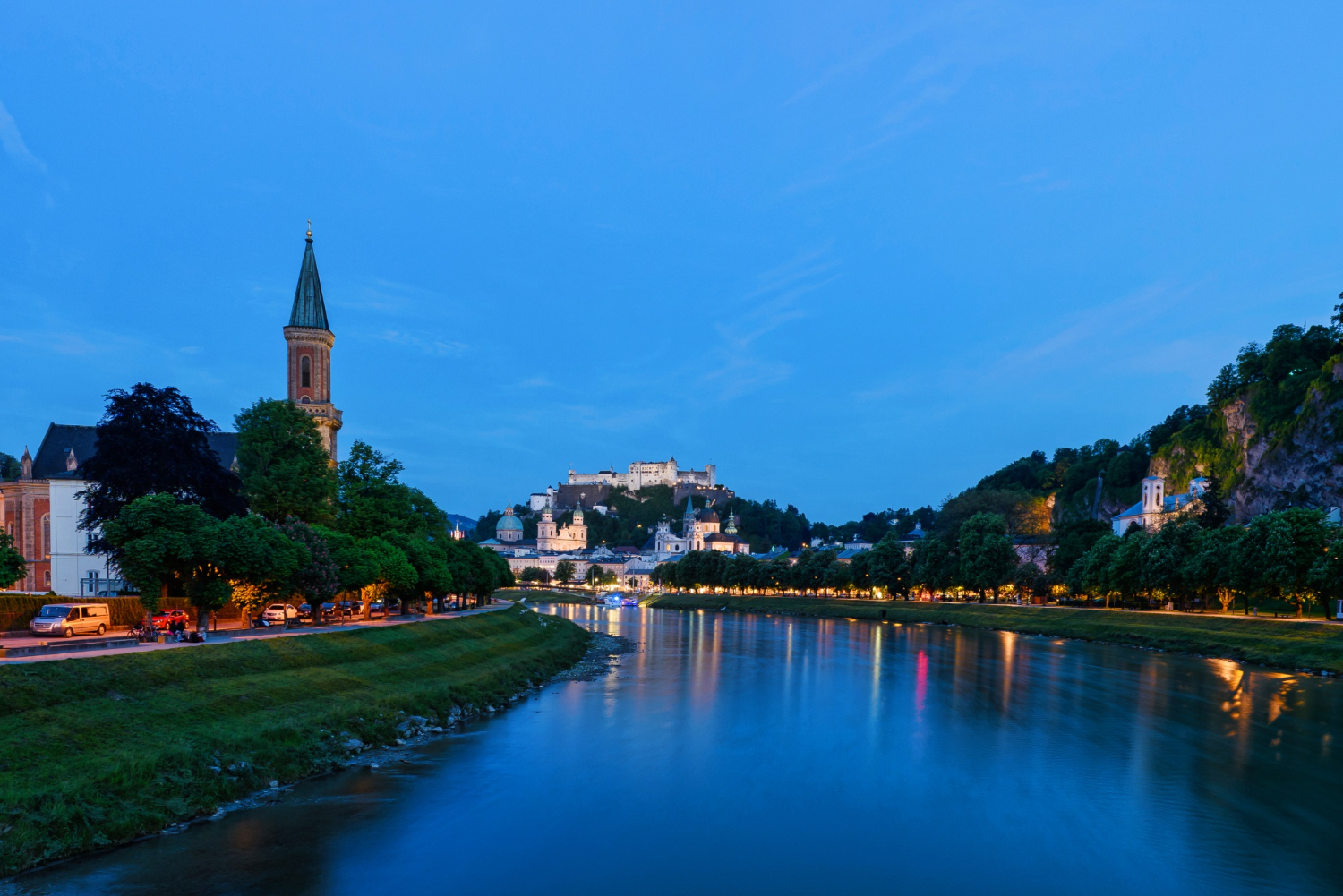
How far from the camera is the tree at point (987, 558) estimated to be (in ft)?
332

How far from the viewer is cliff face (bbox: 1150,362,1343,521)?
9638 cm

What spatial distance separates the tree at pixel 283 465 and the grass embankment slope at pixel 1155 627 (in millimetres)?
56799

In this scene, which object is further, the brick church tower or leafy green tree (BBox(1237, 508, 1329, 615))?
the brick church tower

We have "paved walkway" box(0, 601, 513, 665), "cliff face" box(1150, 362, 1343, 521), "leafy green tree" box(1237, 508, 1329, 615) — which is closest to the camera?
"paved walkway" box(0, 601, 513, 665)

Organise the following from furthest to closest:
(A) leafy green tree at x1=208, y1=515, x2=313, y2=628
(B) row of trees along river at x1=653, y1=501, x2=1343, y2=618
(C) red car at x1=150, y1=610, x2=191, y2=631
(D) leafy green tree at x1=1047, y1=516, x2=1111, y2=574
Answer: (D) leafy green tree at x1=1047, y1=516, x2=1111, y2=574 < (B) row of trees along river at x1=653, y1=501, x2=1343, y2=618 < (A) leafy green tree at x1=208, y1=515, x2=313, y2=628 < (C) red car at x1=150, y1=610, x2=191, y2=631

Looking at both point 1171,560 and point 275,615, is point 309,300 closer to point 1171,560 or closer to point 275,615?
point 275,615

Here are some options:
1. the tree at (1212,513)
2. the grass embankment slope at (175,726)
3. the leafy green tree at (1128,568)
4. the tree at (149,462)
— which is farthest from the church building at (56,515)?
the tree at (1212,513)

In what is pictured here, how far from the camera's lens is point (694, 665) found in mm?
57406

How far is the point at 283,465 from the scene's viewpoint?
56.7m

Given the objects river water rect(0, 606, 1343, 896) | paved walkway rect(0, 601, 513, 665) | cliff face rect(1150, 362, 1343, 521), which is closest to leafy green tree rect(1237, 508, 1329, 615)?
river water rect(0, 606, 1343, 896)

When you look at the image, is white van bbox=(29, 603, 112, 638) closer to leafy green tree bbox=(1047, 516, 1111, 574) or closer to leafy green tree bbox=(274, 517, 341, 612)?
leafy green tree bbox=(274, 517, 341, 612)

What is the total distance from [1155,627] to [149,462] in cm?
6676

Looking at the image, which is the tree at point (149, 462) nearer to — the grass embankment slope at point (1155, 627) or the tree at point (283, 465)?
the tree at point (283, 465)

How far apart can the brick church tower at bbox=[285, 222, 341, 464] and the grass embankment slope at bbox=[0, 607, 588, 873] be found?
46183 millimetres
